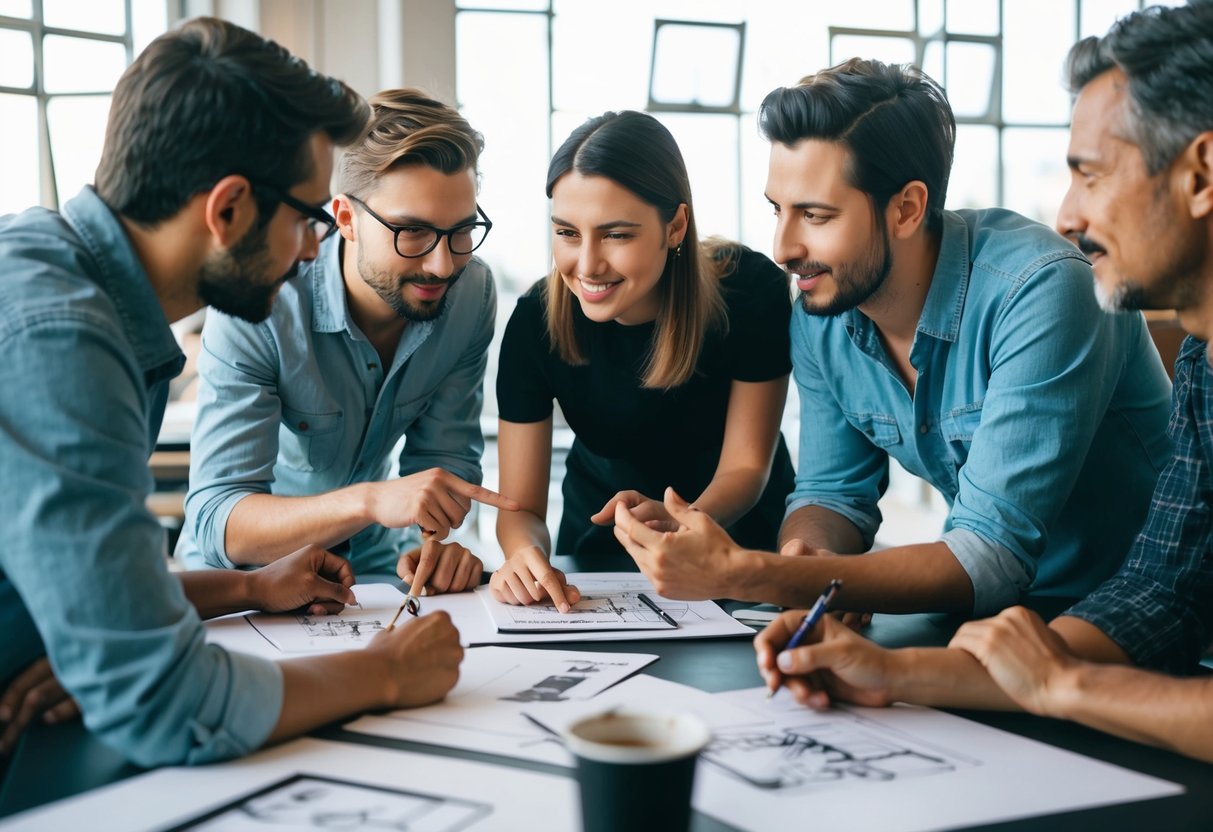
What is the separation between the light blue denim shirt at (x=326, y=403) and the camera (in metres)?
1.99

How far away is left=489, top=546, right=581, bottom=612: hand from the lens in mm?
1584

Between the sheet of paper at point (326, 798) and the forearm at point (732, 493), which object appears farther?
the forearm at point (732, 493)

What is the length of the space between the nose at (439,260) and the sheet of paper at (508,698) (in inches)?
35.7

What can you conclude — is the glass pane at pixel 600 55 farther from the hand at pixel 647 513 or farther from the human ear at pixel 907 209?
the hand at pixel 647 513

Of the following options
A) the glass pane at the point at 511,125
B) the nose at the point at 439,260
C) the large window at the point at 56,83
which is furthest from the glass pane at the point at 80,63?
the nose at the point at 439,260

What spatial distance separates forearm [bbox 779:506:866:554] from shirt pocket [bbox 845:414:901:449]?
158 mm

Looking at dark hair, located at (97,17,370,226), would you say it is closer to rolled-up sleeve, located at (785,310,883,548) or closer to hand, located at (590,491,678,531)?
hand, located at (590,491,678,531)

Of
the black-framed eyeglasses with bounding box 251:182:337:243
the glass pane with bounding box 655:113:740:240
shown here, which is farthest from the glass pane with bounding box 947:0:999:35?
the black-framed eyeglasses with bounding box 251:182:337:243

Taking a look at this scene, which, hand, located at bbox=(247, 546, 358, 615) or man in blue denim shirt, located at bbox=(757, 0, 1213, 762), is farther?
hand, located at bbox=(247, 546, 358, 615)

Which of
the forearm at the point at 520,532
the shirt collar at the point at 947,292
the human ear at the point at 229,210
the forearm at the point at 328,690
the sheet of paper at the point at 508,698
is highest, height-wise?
the human ear at the point at 229,210

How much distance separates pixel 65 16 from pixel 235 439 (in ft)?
9.50

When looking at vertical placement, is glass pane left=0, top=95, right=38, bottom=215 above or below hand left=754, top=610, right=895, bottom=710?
above

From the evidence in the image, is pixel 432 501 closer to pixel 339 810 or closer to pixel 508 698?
pixel 508 698

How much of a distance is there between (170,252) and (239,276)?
0.27 feet
